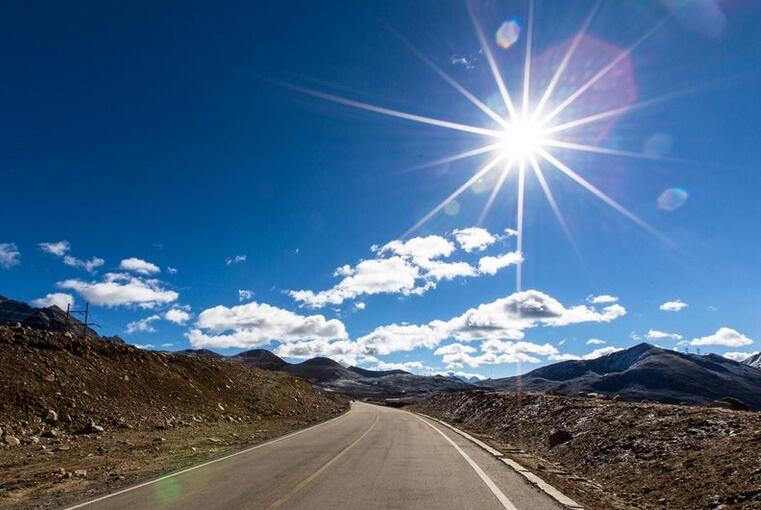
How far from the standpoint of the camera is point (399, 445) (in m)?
19.6

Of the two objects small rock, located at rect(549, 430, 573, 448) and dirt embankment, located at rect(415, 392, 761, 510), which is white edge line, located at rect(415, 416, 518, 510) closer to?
dirt embankment, located at rect(415, 392, 761, 510)

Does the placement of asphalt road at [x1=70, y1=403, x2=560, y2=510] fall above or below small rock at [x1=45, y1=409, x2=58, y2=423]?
below

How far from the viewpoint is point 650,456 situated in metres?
12.2

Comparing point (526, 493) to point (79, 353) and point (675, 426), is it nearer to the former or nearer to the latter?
point (675, 426)

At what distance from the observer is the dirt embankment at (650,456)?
30.0 feet

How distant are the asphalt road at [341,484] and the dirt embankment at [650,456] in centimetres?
163

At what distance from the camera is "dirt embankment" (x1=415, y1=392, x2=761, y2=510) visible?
916 centimetres

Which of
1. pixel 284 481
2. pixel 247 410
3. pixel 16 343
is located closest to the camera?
pixel 284 481

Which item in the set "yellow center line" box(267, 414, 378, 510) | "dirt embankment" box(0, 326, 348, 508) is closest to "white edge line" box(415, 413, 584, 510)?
"yellow center line" box(267, 414, 378, 510)

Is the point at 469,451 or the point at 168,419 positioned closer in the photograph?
the point at 469,451

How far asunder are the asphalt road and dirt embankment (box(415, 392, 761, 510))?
163 centimetres

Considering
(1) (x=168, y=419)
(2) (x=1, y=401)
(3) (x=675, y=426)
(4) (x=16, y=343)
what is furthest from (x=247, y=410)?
(3) (x=675, y=426)

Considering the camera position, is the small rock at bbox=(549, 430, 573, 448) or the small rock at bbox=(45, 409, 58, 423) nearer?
the small rock at bbox=(549, 430, 573, 448)

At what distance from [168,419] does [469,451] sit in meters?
16.2
